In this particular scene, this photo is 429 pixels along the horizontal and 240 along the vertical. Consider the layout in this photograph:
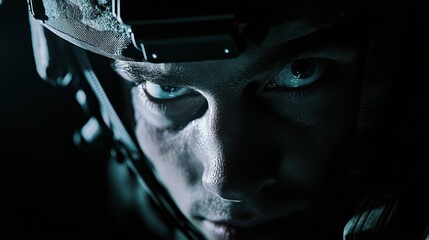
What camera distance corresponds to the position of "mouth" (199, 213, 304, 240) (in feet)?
2.80

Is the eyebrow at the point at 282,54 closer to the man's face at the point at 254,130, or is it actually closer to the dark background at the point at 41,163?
the man's face at the point at 254,130

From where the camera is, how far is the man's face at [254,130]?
709 millimetres

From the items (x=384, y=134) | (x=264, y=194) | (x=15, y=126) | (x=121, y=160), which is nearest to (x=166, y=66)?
(x=264, y=194)

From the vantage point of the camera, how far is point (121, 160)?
1.10 m

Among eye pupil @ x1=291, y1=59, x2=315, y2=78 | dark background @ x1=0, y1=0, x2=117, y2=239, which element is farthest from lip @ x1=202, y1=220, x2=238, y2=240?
dark background @ x1=0, y1=0, x2=117, y2=239

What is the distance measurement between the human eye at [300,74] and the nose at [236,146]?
1.5 inches

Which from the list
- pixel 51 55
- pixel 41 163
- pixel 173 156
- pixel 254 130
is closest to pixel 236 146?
pixel 254 130

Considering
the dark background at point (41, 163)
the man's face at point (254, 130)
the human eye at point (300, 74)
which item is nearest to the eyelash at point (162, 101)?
the man's face at point (254, 130)

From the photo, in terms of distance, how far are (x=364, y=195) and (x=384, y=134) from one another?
0.09 metres

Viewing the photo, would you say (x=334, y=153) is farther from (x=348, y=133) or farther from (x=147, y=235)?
(x=147, y=235)

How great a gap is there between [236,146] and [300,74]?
0.11 m

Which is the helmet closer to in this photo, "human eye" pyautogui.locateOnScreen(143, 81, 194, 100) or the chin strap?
"human eye" pyautogui.locateOnScreen(143, 81, 194, 100)

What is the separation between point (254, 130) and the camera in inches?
29.8

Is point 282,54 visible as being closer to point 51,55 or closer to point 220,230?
point 220,230
